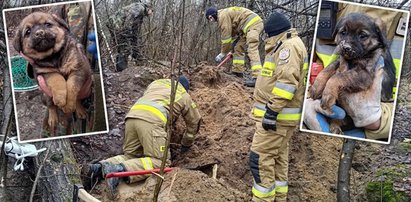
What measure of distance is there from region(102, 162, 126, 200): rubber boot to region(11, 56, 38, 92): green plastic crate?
179 centimetres

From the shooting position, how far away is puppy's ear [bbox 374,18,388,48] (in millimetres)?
3330

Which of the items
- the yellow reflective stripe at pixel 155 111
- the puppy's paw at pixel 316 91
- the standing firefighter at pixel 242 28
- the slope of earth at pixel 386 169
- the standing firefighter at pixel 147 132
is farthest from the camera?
the standing firefighter at pixel 242 28

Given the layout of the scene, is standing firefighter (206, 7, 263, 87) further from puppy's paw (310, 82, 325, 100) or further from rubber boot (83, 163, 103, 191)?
puppy's paw (310, 82, 325, 100)

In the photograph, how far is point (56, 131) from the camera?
3.34 metres

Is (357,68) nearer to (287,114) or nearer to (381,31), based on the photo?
(381,31)

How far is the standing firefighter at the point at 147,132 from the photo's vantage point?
490cm

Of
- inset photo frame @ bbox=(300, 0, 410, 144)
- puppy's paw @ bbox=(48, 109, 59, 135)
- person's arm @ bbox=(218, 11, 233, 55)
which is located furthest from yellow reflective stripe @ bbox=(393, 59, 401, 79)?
person's arm @ bbox=(218, 11, 233, 55)

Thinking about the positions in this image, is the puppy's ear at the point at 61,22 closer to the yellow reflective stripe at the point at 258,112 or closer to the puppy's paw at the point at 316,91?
the puppy's paw at the point at 316,91

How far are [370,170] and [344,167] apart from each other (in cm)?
210

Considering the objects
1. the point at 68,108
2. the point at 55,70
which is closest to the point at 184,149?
the point at 68,108

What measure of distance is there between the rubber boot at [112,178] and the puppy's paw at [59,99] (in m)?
1.62

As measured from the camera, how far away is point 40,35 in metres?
3.19

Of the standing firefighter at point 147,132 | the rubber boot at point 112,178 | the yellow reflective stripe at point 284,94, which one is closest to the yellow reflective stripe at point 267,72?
the yellow reflective stripe at point 284,94

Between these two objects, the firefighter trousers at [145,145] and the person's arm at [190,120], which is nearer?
the firefighter trousers at [145,145]
